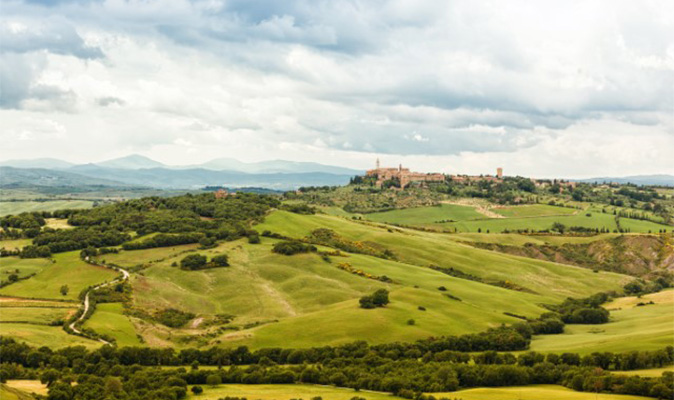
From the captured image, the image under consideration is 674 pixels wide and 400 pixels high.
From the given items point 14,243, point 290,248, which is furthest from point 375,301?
point 14,243

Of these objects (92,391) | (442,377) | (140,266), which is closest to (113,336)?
(92,391)

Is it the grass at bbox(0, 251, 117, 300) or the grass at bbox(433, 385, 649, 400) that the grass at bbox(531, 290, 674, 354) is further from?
the grass at bbox(0, 251, 117, 300)

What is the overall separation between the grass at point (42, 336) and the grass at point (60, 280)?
23965 millimetres

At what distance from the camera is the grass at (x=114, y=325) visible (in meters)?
91.8

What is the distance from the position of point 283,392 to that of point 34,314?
5652 cm

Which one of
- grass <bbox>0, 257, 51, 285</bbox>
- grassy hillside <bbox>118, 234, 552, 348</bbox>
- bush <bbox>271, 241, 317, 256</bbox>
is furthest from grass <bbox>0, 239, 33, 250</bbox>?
bush <bbox>271, 241, 317, 256</bbox>

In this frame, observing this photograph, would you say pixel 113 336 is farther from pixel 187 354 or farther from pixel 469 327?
pixel 469 327

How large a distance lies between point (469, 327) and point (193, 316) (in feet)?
157

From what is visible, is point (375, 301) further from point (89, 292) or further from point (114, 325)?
point (89, 292)

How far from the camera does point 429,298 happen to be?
376ft

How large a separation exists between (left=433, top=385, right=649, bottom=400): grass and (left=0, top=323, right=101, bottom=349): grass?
169ft

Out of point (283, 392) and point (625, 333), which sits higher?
point (625, 333)

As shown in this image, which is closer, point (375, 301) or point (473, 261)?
point (375, 301)

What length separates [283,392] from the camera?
6444 cm
